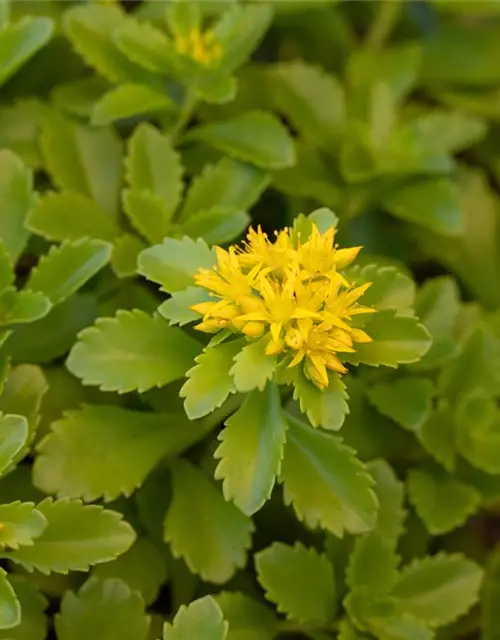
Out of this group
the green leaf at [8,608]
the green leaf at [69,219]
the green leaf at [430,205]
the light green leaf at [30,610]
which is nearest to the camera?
the green leaf at [8,608]

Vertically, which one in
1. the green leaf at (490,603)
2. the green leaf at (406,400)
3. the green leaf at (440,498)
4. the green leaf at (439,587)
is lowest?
the green leaf at (490,603)

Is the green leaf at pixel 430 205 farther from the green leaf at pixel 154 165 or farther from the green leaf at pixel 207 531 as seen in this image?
the green leaf at pixel 207 531

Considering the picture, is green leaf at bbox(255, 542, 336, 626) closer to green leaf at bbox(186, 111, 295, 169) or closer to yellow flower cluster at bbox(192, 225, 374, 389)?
yellow flower cluster at bbox(192, 225, 374, 389)

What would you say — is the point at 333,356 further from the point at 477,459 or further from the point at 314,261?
the point at 477,459

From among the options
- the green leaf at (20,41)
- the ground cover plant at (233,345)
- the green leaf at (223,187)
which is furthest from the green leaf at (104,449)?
the green leaf at (20,41)

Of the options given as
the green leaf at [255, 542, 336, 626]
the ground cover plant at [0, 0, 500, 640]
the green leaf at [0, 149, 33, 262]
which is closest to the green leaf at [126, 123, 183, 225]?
the ground cover plant at [0, 0, 500, 640]

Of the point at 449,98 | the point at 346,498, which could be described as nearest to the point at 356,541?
the point at 346,498
